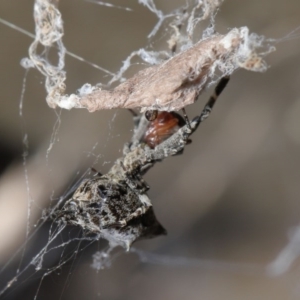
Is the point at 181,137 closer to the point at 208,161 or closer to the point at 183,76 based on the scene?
the point at 183,76

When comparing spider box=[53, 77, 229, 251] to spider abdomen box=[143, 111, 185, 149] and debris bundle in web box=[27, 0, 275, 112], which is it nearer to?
spider abdomen box=[143, 111, 185, 149]

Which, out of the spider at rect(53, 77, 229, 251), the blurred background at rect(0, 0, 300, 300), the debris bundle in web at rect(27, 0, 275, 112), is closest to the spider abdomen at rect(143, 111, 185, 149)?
the spider at rect(53, 77, 229, 251)

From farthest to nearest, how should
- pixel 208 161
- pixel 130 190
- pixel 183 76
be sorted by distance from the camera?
pixel 208 161 < pixel 130 190 < pixel 183 76

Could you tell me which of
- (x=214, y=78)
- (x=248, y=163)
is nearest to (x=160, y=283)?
(x=248, y=163)

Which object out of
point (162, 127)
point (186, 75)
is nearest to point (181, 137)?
point (162, 127)

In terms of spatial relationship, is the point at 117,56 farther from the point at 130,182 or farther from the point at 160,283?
the point at 160,283
